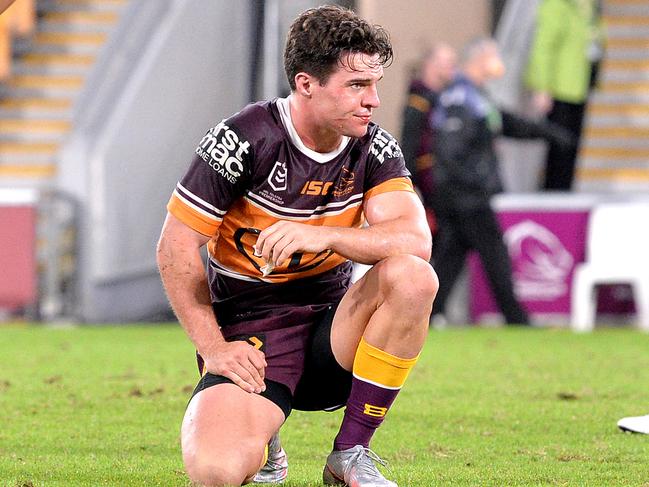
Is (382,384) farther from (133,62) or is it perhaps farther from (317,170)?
(133,62)

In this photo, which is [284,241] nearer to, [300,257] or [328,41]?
[300,257]

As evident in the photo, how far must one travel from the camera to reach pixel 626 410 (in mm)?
7184

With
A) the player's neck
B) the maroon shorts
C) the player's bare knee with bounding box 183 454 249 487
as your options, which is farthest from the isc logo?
the player's bare knee with bounding box 183 454 249 487

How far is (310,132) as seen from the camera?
16.6 ft

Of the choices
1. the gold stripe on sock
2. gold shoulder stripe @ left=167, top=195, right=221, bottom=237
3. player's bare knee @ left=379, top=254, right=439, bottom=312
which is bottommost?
the gold stripe on sock

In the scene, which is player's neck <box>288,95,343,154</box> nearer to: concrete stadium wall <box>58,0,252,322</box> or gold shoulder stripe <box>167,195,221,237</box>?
gold shoulder stripe <box>167,195,221,237</box>

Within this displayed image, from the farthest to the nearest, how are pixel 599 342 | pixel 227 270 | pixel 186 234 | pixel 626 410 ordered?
1. pixel 599 342
2. pixel 626 410
3. pixel 227 270
4. pixel 186 234

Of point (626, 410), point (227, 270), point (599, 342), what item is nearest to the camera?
point (227, 270)

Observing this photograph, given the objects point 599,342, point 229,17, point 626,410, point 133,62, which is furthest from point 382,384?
point 229,17

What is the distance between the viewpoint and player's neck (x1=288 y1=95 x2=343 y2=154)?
16.5ft

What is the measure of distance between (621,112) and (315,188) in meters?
11.7

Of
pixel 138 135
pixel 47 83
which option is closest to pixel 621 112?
pixel 138 135

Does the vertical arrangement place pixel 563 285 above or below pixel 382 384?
below

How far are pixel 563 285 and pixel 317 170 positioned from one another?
822 cm
